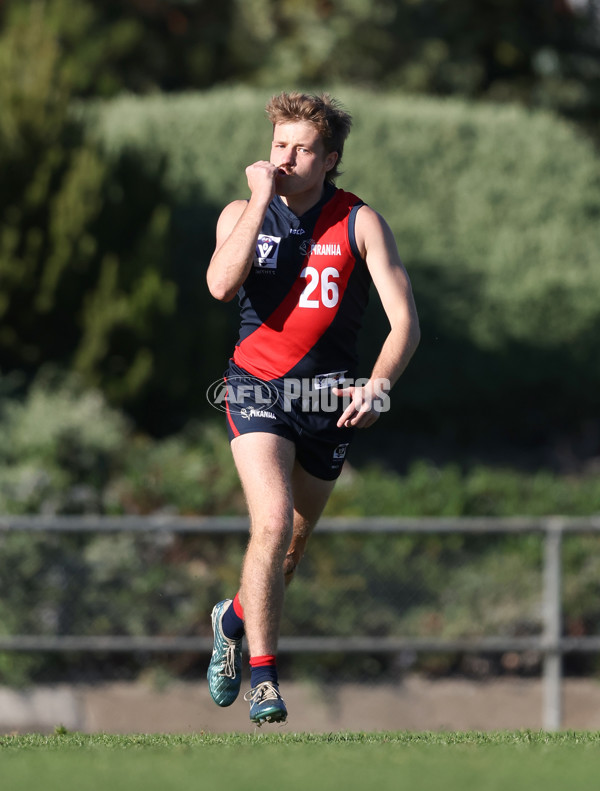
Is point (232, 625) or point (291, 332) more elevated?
point (291, 332)

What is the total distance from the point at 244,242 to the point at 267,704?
5.76ft

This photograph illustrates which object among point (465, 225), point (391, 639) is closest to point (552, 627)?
point (391, 639)

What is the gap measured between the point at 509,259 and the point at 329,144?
875cm

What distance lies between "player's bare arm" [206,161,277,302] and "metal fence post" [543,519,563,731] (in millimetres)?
4672

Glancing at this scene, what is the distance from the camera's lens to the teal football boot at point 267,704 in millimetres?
4617

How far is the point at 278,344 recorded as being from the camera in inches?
200

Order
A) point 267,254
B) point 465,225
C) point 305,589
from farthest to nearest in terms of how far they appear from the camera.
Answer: point 465,225 → point 305,589 → point 267,254

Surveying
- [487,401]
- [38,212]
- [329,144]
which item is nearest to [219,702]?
[329,144]

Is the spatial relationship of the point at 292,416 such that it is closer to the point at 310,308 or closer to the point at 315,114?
the point at 310,308

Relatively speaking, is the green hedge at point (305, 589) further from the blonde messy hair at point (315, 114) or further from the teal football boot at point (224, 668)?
the blonde messy hair at point (315, 114)

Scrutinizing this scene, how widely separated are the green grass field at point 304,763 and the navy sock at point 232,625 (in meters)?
0.48

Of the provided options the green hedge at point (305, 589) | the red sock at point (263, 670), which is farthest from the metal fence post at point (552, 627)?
the red sock at point (263, 670)

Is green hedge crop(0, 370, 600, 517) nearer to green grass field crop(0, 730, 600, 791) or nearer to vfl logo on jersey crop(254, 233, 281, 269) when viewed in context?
green grass field crop(0, 730, 600, 791)

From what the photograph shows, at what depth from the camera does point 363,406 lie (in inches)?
186
